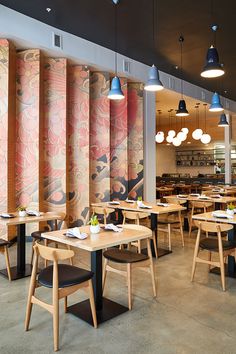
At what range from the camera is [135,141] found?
8.16 metres

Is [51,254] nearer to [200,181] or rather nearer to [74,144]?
[74,144]

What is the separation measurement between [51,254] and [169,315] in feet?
4.59

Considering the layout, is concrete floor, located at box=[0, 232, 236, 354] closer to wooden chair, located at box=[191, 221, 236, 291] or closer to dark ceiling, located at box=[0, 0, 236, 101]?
wooden chair, located at box=[191, 221, 236, 291]

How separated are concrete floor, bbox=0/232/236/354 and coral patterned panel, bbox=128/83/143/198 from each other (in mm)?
4314

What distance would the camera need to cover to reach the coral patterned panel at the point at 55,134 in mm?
6504

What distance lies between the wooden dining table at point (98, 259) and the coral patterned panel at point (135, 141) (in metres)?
4.93

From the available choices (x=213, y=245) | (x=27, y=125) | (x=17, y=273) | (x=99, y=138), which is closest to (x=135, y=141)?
(x=99, y=138)

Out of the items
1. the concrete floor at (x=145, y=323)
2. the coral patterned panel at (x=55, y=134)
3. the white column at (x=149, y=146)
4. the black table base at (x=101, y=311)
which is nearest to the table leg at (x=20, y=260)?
the concrete floor at (x=145, y=323)

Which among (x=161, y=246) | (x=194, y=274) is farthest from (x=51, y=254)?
(x=161, y=246)

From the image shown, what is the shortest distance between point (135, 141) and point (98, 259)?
5.49 meters

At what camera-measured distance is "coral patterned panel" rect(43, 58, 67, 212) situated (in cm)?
650

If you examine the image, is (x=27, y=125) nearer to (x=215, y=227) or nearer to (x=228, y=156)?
(x=215, y=227)

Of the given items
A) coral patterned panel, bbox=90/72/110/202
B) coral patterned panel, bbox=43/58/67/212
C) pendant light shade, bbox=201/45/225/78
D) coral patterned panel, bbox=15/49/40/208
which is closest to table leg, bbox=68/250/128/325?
pendant light shade, bbox=201/45/225/78

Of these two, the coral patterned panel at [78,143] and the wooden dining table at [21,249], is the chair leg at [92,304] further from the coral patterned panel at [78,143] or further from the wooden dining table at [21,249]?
the coral patterned panel at [78,143]
